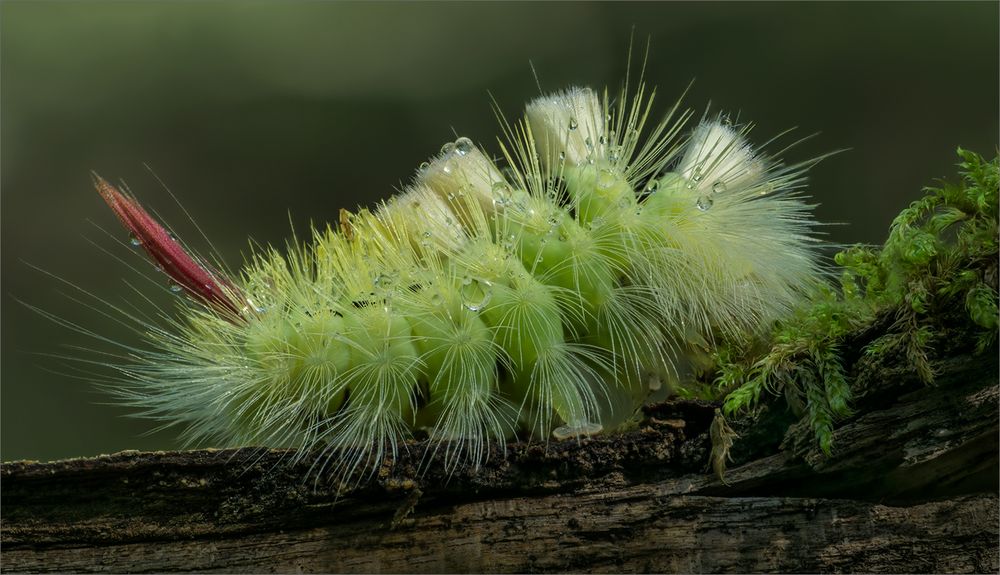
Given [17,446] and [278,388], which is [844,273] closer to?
[278,388]

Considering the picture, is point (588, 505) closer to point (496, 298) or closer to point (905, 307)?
point (496, 298)

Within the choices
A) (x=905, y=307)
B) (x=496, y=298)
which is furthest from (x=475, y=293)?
(x=905, y=307)

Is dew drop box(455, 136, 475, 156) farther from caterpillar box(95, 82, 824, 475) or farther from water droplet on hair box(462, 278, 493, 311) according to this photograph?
water droplet on hair box(462, 278, 493, 311)

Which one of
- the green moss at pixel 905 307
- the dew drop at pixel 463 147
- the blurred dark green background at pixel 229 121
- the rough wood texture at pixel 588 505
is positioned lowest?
the rough wood texture at pixel 588 505

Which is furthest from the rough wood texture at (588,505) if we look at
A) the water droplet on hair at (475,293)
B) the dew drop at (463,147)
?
the dew drop at (463,147)

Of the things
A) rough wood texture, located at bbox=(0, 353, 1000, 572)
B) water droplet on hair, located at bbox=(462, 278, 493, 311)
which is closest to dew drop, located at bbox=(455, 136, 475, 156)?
water droplet on hair, located at bbox=(462, 278, 493, 311)

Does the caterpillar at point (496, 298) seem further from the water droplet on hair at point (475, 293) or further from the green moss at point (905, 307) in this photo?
the green moss at point (905, 307)

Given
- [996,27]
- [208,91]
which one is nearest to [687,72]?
[996,27]
